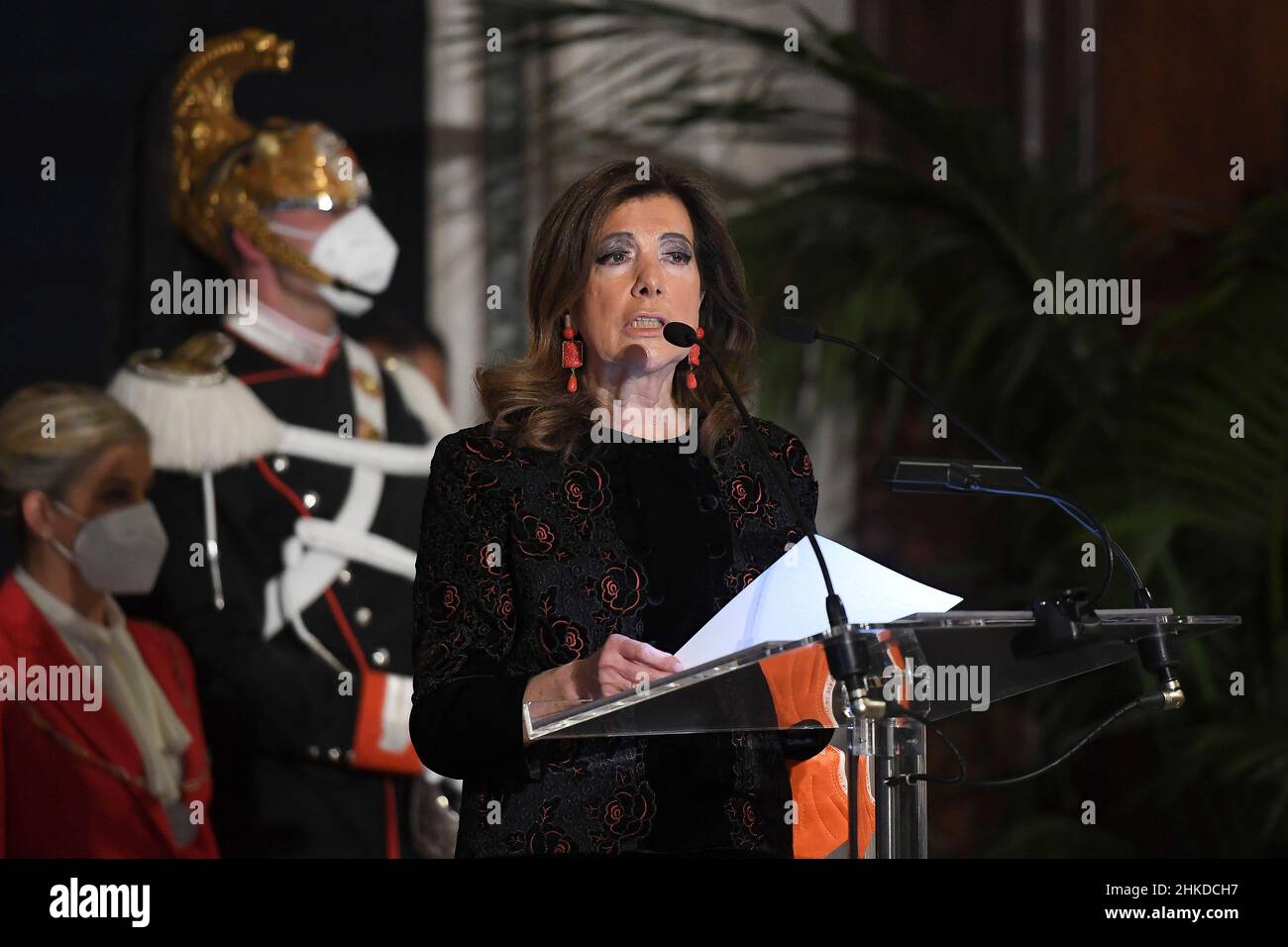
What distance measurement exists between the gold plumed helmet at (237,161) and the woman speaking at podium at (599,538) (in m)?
1.67

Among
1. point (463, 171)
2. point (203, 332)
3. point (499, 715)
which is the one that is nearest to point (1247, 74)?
point (463, 171)

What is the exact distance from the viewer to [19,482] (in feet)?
11.2

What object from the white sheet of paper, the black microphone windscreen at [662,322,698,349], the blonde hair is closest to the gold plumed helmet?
the blonde hair

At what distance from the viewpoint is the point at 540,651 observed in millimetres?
1877

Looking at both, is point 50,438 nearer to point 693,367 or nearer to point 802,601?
point 693,367

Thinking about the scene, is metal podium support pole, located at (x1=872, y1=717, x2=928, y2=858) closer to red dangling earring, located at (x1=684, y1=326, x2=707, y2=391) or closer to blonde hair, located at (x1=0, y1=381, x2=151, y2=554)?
red dangling earring, located at (x1=684, y1=326, x2=707, y2=391)

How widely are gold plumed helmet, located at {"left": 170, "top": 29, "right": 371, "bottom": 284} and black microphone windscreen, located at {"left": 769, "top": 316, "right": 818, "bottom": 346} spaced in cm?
203

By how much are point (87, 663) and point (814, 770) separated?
1989mm

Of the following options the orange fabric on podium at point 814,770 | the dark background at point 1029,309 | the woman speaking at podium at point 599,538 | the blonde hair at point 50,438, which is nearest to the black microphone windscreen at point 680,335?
the woman speaking at podium at point 599,538

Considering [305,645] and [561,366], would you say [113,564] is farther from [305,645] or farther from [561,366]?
[561,366]

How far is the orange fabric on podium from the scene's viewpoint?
161cm

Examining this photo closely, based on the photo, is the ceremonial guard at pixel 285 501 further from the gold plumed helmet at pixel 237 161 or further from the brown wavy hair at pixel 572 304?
the brown wavy hair at pixel 572 304

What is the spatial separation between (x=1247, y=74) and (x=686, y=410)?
2.97 metres
